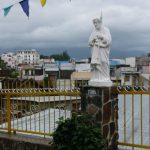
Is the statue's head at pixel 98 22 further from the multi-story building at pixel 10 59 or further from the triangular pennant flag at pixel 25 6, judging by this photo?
the multi-story building at pixel 10 59

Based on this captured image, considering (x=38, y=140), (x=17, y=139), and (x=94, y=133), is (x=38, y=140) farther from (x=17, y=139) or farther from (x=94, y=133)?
(x=94, y=133)

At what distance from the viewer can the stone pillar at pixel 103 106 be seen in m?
6.29

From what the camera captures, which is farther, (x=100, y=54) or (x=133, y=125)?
(x=133, y=125)

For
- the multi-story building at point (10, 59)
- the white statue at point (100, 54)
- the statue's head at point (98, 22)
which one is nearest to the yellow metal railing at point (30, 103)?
the white statue at point (100, 54)

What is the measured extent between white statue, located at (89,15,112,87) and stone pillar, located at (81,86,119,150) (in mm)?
140

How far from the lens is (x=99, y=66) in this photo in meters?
6.27

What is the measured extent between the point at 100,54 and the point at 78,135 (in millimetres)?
1520

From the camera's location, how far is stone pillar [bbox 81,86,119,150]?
6289 millimetres

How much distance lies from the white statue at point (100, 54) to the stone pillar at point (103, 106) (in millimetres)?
140

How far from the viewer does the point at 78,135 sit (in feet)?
18.8

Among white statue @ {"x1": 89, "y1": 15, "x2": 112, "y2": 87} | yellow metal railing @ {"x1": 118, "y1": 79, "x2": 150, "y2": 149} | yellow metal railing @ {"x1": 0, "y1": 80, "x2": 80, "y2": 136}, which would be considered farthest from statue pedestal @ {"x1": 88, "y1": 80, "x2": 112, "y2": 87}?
yellow metal railing @ {"x1": 0, "y1": 80, "x2": 80, "y2": 136}

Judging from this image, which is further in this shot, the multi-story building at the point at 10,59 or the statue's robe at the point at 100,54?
the multi-story building at the point at 10,59

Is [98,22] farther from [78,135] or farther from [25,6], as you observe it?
[25,6]

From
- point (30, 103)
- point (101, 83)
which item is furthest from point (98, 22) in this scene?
point (30, 103)
